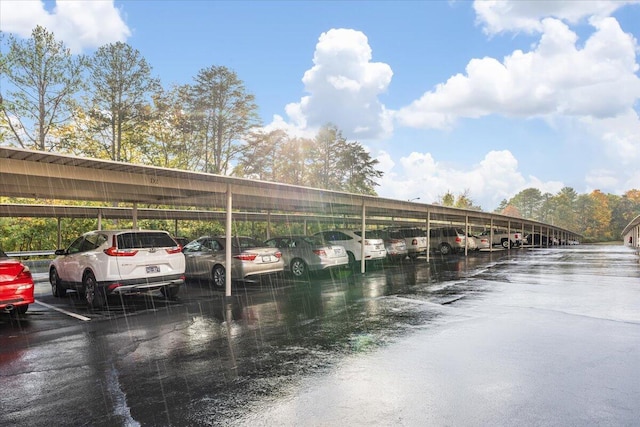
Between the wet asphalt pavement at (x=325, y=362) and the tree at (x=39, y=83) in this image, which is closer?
the wet asphalt pavement at (x=325, y=362)

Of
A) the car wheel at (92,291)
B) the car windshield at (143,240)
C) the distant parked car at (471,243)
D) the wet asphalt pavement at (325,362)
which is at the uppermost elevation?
the car windshield at (143,240)

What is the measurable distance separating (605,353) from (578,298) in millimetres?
4957

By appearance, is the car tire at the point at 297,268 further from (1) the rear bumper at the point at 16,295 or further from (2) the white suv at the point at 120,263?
(1) the rear bumper at the point at 16,295

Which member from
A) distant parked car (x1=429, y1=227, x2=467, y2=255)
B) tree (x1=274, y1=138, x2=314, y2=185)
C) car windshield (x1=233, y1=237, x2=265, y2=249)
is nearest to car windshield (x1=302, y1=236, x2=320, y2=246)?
car windshield (x1=233, y1=237, x2=265, y2=249)

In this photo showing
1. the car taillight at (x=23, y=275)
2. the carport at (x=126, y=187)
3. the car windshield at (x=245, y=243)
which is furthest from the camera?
the car windshield at (x=245, y=243)

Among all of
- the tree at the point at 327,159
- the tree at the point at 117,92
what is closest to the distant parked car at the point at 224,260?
the tree at the point at 117,92

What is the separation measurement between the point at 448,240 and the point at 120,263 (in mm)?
21787

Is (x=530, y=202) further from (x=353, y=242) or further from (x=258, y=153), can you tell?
(x=353, y=242)

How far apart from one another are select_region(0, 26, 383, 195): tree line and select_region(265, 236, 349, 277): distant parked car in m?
19.7

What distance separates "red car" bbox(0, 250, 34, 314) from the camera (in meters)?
6.91

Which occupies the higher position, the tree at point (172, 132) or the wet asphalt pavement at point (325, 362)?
the tree at point (172, 132)

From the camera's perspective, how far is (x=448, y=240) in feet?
86.3

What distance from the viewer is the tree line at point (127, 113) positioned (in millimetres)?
25656

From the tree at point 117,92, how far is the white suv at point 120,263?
70.3ft
